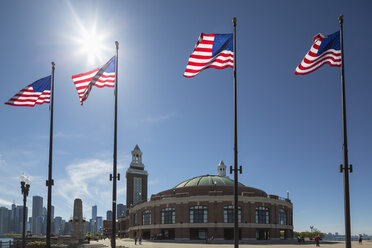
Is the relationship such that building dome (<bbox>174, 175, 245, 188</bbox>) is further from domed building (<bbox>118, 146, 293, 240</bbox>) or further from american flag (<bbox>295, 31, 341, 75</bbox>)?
american flag (<bbox>295, 31, 341, 75</bbox>)

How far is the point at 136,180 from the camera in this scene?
116312mm

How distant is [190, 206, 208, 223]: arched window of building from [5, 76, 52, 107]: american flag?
42184 millimetres

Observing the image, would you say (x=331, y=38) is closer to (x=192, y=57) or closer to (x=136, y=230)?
(x=192, y=57)

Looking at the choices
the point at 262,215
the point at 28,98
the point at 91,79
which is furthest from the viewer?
the point at 262,215

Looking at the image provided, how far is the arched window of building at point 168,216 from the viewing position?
66750 millimetres

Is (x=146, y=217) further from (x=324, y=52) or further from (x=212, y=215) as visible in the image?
(x=324, y=52)

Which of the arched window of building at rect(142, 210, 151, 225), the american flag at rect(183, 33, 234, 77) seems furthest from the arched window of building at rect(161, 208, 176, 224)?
the american flag at rect(183, 33, 234, 77)

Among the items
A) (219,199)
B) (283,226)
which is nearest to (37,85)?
(219,199)

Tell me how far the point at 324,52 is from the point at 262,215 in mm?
50123

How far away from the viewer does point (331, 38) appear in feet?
66.4

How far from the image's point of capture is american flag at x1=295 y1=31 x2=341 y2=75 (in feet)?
65.6

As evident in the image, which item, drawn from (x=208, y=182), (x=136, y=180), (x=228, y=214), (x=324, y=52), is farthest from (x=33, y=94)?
(x=136, y=180)

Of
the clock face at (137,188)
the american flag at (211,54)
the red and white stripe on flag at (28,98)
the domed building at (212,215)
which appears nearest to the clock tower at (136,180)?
the clock face at (137,188)

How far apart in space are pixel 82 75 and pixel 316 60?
15.5 m
